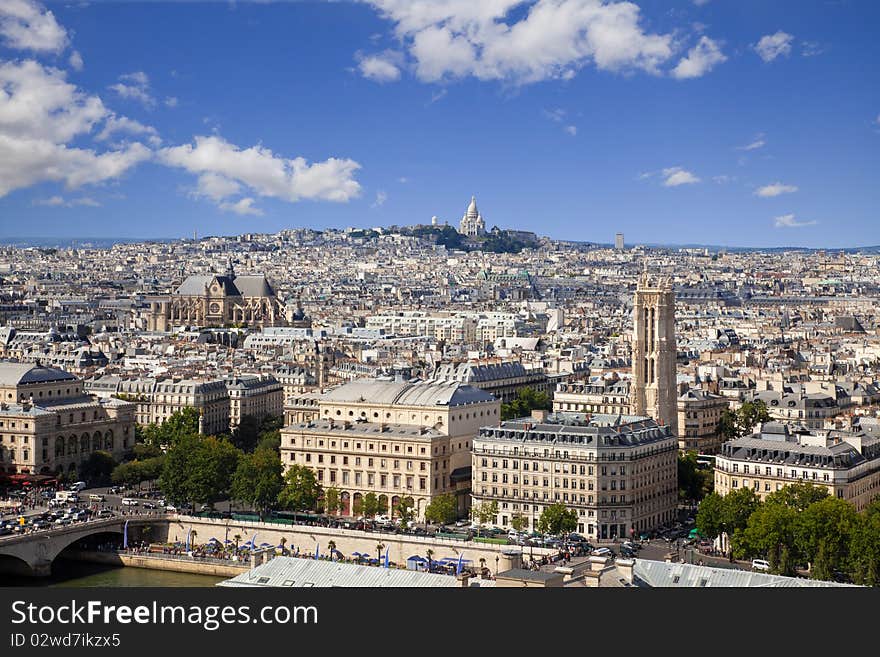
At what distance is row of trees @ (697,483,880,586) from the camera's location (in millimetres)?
27656

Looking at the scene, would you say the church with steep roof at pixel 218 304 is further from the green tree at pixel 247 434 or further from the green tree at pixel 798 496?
the green tree at pixel 798 496

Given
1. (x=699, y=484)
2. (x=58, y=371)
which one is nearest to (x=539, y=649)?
(x=699, y=484)

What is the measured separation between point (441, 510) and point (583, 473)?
3131mm

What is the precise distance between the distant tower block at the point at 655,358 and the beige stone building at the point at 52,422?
13.4 meters

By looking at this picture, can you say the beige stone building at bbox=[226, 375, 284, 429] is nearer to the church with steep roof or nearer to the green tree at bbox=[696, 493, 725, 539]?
the green tree at bbox=[696, 493, 725, 539]

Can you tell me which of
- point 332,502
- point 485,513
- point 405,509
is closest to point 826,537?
point 485,513

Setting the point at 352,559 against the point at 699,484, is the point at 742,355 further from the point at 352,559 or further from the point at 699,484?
the point at 352,559

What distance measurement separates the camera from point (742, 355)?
65.3 metres

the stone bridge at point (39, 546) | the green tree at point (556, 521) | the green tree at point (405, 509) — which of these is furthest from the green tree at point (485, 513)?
the stone bridge at point (39, 546)

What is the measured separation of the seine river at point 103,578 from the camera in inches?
1222

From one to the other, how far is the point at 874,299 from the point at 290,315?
56043 millimetres

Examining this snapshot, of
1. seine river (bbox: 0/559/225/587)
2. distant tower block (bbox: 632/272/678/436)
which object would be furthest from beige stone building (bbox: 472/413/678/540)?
seine river (bbox: 0/559/225/587)

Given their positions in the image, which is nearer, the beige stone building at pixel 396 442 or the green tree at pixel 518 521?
the green tree at pixel 518 521

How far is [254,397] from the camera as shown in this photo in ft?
167
